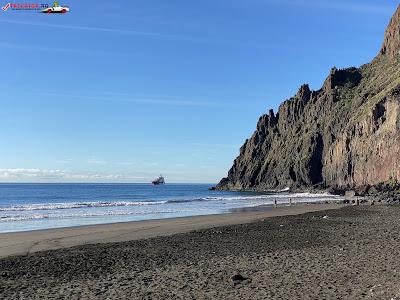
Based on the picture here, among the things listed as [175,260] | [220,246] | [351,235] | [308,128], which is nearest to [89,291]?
[175,260]

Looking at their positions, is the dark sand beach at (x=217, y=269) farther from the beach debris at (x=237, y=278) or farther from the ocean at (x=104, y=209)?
the ocean at (x=104, y=209)

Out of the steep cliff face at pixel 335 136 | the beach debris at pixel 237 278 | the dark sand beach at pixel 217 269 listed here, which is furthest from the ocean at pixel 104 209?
the beach debris at pixel 237 278

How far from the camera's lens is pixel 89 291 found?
11648mm

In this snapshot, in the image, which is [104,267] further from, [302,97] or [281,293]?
[302,97]

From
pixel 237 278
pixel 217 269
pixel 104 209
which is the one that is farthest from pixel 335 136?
pixel 237 278

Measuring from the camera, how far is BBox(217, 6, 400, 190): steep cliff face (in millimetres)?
88375

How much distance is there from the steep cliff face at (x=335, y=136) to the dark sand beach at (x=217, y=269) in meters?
68.6

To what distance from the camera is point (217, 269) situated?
14.0 metres

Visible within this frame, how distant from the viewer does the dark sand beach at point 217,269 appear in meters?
11.2

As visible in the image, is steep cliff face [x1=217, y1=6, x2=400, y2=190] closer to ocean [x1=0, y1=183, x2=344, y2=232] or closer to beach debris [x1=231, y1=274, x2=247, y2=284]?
ocean [x1=0, y1=183, x2=344, y2=232]

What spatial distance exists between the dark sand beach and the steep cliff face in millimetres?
68588

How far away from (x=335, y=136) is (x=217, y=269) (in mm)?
112968

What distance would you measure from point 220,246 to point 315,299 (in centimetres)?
910

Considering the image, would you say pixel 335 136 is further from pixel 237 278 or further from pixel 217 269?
pixel 237 278
